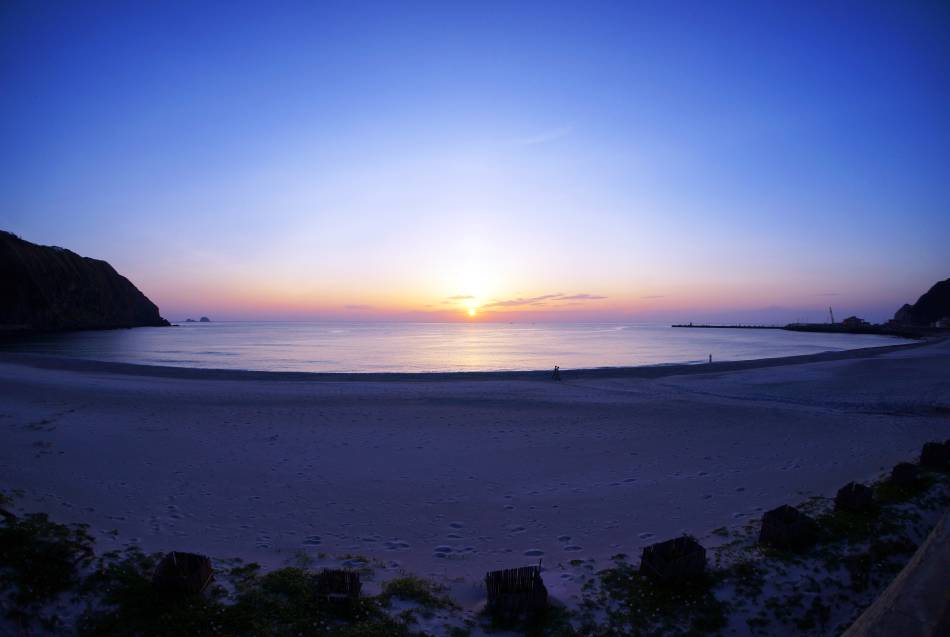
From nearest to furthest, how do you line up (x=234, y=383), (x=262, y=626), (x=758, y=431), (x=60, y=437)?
(x=262, y=626) → (x=60, y=437) → (x=758, y=431) → (x=234, y=383)

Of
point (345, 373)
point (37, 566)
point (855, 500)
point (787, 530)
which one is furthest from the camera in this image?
point (345, 373)

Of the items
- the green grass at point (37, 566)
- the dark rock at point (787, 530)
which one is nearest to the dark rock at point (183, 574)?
the green grass at point (37, 566)

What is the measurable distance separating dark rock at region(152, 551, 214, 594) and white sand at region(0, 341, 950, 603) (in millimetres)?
1416

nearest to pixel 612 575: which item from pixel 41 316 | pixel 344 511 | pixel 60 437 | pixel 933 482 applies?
pixel 344 511

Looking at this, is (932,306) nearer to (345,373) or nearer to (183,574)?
(345,373)

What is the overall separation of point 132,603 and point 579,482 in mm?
8444

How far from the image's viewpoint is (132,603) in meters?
5.56

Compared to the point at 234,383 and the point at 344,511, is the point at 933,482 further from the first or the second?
the point at 234,383

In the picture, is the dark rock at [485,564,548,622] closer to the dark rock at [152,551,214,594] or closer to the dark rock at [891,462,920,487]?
the dark rock at [152,551,214,594]

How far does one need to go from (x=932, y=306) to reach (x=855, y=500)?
172m

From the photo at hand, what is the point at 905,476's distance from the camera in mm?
9258

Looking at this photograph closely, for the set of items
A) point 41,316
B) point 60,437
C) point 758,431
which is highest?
point 41,316

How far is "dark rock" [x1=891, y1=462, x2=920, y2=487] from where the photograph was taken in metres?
9.23

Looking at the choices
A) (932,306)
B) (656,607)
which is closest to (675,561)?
(656,607)
